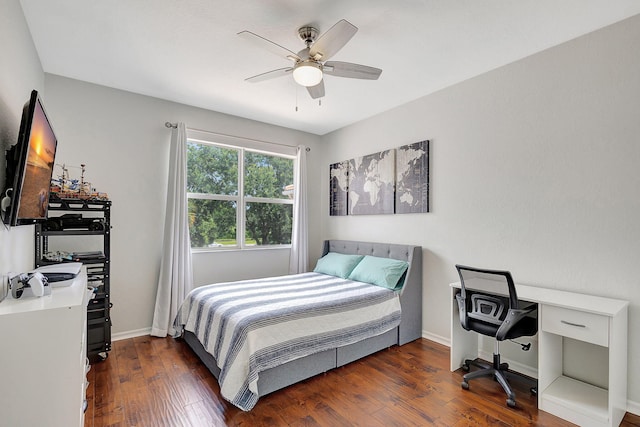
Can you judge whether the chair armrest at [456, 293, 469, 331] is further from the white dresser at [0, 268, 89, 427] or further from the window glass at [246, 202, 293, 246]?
the window glass at [246, 202, 293, 246]

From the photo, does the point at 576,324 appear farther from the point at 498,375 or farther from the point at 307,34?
the point at 307,34

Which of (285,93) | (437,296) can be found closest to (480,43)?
(285,93)

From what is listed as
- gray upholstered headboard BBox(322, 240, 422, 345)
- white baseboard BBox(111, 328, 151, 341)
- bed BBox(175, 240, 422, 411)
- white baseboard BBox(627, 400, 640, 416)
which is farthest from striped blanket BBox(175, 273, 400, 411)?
white baseboard BBox(627, 400, 640, 416)

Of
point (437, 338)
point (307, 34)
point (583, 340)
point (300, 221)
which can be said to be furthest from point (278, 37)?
point (437, 338)

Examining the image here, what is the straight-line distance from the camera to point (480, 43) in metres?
2.36

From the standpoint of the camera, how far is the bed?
2.11m

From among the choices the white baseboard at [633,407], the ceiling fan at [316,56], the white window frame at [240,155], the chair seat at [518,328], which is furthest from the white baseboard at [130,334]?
the white baseboard at [633,407]

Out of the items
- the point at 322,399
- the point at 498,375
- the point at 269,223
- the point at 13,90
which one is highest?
the point at 13,90

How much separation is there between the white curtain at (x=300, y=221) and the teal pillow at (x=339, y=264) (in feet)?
1.55

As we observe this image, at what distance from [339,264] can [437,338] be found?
1.35 m

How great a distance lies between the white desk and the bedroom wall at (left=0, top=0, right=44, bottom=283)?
3094 mm

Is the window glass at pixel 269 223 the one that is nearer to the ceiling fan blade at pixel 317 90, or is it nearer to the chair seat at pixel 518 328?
the ceiling fan blade at pixel 317 90

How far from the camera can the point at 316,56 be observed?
2.09 meters

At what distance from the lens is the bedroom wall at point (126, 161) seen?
2.99 metres
